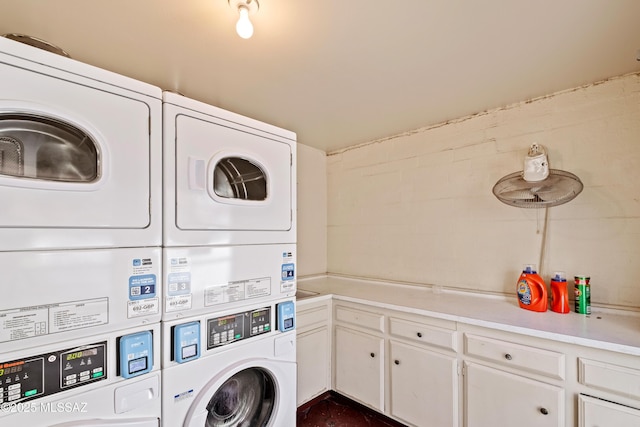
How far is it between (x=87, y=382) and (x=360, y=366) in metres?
1.79

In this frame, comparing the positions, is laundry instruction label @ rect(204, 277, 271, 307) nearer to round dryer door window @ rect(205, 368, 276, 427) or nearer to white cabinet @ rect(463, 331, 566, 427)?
round dryer door window @ rect(205, 368, 276, 427)

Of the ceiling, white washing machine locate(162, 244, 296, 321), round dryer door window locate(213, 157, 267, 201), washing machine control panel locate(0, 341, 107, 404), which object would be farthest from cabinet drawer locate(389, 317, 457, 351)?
washing machine control panel locate(0, 341, 107, 404)

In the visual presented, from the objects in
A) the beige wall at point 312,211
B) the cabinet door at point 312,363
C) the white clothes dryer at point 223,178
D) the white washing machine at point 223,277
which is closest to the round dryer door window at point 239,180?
the white clothes dryer at point 223,178

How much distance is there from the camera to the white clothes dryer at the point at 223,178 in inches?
45.7

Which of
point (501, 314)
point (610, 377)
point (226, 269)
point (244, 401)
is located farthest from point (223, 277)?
point (610, 377)

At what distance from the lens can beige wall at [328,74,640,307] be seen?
1784mm

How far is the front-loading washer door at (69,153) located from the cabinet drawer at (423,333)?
169 cm

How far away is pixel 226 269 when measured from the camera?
1.31 metres

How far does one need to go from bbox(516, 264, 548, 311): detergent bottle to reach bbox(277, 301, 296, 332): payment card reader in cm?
145

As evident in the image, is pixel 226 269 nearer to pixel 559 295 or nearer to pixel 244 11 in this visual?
pixel 244 11

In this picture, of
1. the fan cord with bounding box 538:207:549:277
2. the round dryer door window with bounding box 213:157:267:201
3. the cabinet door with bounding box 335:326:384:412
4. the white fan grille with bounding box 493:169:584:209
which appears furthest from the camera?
the cabinet door with bounding box 335:326:384:412

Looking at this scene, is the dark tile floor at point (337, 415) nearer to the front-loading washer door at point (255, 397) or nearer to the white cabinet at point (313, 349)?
the white cabinet at point (313, 349)

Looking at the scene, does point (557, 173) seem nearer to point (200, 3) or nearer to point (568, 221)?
point (568, 221)

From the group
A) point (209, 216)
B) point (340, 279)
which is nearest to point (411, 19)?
point (209, 216)
